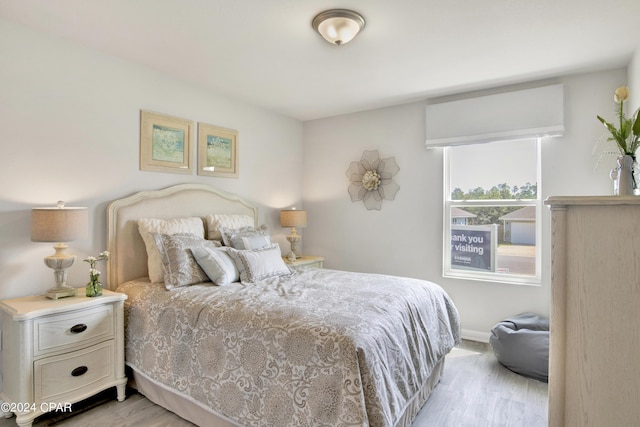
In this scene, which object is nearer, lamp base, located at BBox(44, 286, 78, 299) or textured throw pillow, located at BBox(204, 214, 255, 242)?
lamp base, located at BBox(44, 286, 78, 299)

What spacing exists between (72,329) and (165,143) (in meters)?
1.69

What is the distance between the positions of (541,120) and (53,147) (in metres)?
3.98

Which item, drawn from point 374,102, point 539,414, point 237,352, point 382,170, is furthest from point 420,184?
point 237,352

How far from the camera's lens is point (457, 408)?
2.26m

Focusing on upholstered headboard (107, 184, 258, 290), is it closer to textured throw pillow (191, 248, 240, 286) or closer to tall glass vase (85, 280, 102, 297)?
tall glass vase (85, 280, 102, 297)

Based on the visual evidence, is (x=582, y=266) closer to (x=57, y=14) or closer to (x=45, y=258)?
(x=45, y=258)

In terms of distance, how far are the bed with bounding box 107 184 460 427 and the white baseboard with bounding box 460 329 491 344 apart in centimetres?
101

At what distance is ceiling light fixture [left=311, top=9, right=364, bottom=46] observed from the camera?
6.81 ft

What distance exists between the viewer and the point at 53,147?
242 centimetres

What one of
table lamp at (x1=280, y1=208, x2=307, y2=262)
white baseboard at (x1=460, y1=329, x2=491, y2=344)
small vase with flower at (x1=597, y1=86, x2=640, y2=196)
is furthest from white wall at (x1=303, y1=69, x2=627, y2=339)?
small vase with flower at (x1=597, y1=86, x2=640, y2=196)

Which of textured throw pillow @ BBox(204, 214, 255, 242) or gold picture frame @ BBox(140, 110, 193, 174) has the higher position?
gold picture frame @ BBox(140, 110, 193, 174)

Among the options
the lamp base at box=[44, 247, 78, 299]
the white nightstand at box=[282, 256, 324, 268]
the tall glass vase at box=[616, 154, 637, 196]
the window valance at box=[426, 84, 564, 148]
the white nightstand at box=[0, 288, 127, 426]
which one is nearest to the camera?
the tall glass vase at box=[616, 154, 637, 196]

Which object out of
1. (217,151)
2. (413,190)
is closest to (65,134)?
(217,151)

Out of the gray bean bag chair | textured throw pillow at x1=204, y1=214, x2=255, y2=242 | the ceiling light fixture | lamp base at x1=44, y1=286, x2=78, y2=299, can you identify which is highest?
the ceiling light fixture
